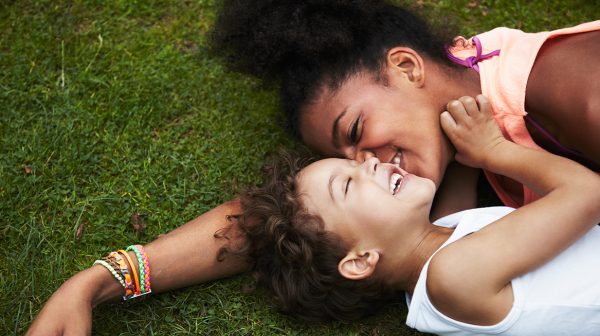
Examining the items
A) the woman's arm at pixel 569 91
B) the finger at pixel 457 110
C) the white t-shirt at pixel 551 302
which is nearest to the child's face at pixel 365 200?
the white t-shirt at pixel 551 302

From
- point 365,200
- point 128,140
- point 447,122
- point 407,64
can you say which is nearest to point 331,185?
point 365,200

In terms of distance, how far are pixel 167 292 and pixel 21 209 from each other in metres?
0.96

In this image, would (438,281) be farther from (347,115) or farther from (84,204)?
(84,204)

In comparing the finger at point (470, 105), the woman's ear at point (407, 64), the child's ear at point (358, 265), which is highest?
the woman's ear at point (407, 64)

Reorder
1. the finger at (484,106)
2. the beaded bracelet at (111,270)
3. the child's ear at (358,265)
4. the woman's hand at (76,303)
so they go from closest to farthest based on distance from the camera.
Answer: the woman's hand at (76,303), the child's ear at (358,265), the beaded bracelet at (111,270), the finger at (484,106)

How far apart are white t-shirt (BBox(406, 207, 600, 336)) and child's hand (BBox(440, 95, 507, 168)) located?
51cm

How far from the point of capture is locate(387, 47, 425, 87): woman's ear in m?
3.40

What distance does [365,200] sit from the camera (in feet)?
10.1

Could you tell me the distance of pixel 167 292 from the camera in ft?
11.2

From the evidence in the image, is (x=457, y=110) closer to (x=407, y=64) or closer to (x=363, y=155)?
(x=407, y=64)

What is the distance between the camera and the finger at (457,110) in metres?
3.32

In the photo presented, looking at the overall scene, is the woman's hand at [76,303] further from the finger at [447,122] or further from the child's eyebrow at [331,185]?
the finger at [447,122]

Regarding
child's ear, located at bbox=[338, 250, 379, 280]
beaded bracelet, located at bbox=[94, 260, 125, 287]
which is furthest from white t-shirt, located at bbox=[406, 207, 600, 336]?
beaded bracelet, located at bbox=[94, 260, 125, 287]

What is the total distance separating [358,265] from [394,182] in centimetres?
42
